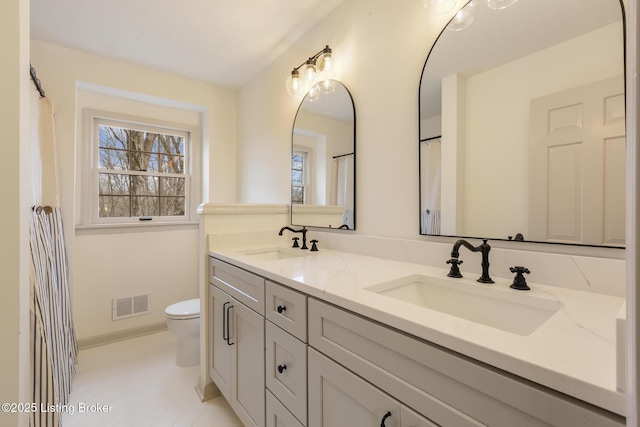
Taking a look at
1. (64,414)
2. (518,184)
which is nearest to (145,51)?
(64,414)

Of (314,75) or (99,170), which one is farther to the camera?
(99,170)

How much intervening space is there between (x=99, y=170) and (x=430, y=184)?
9.16ft

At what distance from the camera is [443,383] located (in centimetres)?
59

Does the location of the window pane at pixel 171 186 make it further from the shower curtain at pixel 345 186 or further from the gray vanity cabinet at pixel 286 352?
the gray vanity cabinet at pixel 286 352

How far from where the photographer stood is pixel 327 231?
1794 mm

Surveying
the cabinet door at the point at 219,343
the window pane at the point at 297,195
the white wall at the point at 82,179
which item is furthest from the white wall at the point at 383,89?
the white wall at the point at 82,179

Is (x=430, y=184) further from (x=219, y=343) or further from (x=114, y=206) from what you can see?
(x=114, y=206)

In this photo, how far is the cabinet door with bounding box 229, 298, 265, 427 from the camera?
3.94ft

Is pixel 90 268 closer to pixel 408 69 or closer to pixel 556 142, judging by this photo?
pixel 408 69

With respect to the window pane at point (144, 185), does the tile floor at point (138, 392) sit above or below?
below

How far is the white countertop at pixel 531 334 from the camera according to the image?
1.44 feet

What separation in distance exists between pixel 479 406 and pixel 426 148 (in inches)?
40.4

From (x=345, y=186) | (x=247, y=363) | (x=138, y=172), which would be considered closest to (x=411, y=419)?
(x=247, y=363)

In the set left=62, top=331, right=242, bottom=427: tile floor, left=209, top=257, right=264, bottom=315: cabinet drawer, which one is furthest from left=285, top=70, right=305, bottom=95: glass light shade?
left=62, top=331, right=242, bottom=427: tile floor
